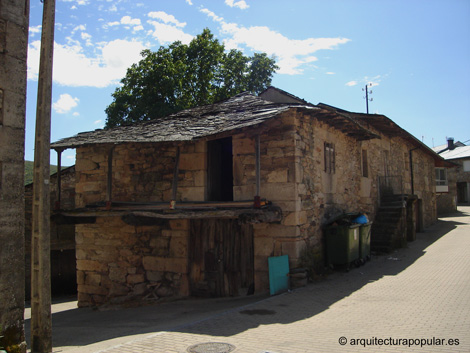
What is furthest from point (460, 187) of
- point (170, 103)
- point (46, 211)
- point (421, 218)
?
point (46, 211)

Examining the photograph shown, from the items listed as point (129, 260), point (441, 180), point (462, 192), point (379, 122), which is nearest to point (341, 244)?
point (129, 260)

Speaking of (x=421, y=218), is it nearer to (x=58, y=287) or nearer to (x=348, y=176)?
(x=348, y=176)

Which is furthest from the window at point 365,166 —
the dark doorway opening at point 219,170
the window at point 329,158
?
the dark doorway opening at point 219,170

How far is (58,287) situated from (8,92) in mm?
11273

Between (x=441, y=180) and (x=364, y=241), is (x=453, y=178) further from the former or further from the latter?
(x=364, y=241)

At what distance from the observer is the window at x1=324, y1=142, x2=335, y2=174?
9734 mm

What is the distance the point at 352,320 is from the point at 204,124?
516cm

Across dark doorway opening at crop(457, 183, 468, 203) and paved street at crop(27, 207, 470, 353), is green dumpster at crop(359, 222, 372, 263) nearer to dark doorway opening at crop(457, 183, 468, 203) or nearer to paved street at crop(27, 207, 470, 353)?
paved street at crop(27, 207, 470, 353)

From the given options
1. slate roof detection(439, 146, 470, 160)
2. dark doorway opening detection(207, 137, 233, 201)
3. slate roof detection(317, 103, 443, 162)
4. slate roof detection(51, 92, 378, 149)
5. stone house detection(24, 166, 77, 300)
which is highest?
slate roof detection(439, 146, 470, 160)

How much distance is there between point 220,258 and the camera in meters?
8.80

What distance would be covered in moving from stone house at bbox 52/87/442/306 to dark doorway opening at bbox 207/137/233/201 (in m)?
0.03

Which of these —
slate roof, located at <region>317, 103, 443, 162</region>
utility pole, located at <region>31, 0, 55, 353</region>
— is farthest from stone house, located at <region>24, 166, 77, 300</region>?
utility pole, located at <region>31, 0, 55, 353</region>

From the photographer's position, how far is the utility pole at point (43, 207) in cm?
483

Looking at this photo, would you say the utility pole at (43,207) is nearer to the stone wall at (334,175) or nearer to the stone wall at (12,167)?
the stone wall at (12,167)
